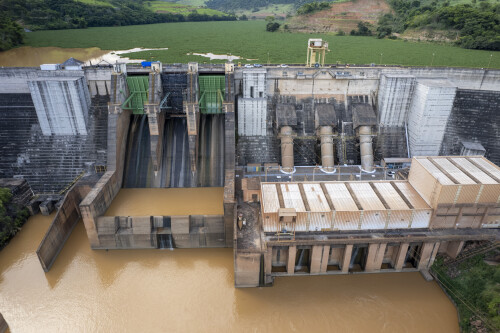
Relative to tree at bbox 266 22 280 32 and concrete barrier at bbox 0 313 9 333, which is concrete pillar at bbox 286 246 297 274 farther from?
tree at bbox 266 22 280 32

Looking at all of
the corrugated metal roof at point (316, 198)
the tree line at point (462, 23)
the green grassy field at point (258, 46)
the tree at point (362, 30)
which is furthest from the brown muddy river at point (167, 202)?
the tree at point (362, 30)

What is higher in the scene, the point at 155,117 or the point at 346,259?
the point at 155,117

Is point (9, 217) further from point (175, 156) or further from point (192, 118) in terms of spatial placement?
point (192, 118)

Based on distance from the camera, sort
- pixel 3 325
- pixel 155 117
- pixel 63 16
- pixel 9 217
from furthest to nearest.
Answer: pixel 63 16
pixel 155 117
pixel 9 217
pixel 3 325

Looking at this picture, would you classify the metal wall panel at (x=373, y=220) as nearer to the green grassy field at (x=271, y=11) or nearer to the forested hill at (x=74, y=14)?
the forested hill at (x=74, y=14)

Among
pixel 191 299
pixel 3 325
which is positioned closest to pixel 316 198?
pixel 191 299

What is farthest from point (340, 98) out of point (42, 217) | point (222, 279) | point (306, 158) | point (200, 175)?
point (42, 217)
